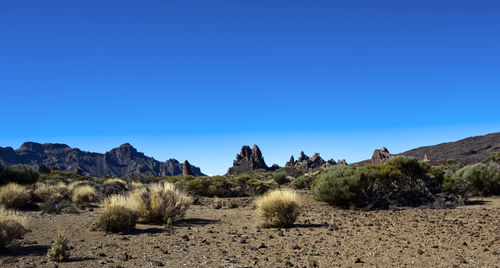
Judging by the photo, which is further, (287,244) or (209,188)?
(209,188)

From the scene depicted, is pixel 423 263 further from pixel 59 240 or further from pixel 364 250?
pixel 59 240

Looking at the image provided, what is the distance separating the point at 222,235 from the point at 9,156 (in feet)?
763

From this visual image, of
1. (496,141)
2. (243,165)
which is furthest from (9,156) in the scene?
(496,141)

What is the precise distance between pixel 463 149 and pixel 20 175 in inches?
3101

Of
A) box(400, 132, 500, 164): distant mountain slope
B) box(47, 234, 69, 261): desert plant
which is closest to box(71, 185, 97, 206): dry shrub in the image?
box(47, 234, 69, 261): desert plant

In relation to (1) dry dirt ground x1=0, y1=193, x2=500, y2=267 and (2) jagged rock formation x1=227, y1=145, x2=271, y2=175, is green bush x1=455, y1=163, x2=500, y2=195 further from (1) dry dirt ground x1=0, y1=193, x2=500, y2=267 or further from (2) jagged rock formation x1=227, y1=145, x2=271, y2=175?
(2) jagged rock formation x1=227, y1=145, x2=271, y2=175

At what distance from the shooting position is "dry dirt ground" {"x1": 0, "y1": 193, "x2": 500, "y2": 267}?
6703mm

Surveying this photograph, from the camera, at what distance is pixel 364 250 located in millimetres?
7523

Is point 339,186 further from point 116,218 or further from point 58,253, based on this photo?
point 58,253

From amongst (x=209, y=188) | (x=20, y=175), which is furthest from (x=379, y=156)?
(x=20, y=175)

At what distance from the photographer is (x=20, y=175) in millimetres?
21391

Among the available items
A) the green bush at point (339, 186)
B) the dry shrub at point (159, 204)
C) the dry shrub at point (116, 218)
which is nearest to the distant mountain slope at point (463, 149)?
the green bush at point (339, 186)

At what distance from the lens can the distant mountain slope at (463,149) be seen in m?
67.1

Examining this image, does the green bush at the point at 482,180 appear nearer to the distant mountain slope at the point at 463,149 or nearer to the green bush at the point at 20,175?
the green bush at the point at 20,175
